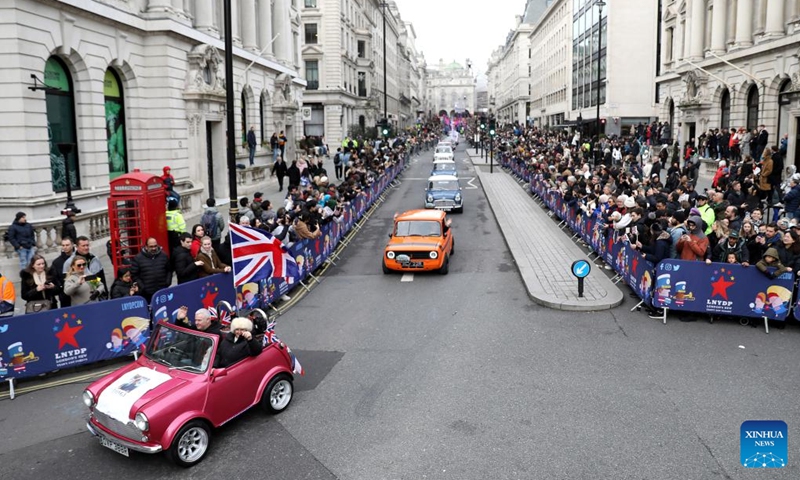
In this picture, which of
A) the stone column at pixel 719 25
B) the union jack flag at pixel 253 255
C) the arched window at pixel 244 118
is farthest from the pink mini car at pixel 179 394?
the stone column at pixel 719 25

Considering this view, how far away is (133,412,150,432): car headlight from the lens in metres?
7.05

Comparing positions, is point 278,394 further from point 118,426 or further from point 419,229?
point 419,229

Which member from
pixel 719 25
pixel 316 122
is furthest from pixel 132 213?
pixel 316 122

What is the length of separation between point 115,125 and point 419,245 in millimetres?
12366

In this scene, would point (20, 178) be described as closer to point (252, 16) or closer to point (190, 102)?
point (190, 102)

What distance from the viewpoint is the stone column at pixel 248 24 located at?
108ft

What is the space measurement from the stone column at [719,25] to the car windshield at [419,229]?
25.2 metres

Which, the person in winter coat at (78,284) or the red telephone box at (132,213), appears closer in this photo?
the person in winter coat at (78,284)

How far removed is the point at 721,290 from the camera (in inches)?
489

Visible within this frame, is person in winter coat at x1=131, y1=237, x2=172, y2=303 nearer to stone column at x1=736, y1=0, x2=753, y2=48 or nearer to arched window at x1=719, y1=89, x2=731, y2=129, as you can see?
stone column at x1=736, y1=0, x2=753, y2=48

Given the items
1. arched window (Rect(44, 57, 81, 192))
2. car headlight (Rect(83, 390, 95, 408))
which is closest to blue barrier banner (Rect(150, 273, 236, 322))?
car headlight (Rect(83, 390, 95, 408))

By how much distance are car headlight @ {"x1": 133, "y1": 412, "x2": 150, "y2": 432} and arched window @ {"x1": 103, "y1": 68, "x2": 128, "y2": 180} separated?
16836 millimetres

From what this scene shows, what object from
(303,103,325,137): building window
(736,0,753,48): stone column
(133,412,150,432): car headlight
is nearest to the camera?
(133,412,150,432): car headlight

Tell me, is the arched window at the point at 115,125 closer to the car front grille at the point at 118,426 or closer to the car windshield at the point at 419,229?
the car windshield at the point at 419,229
